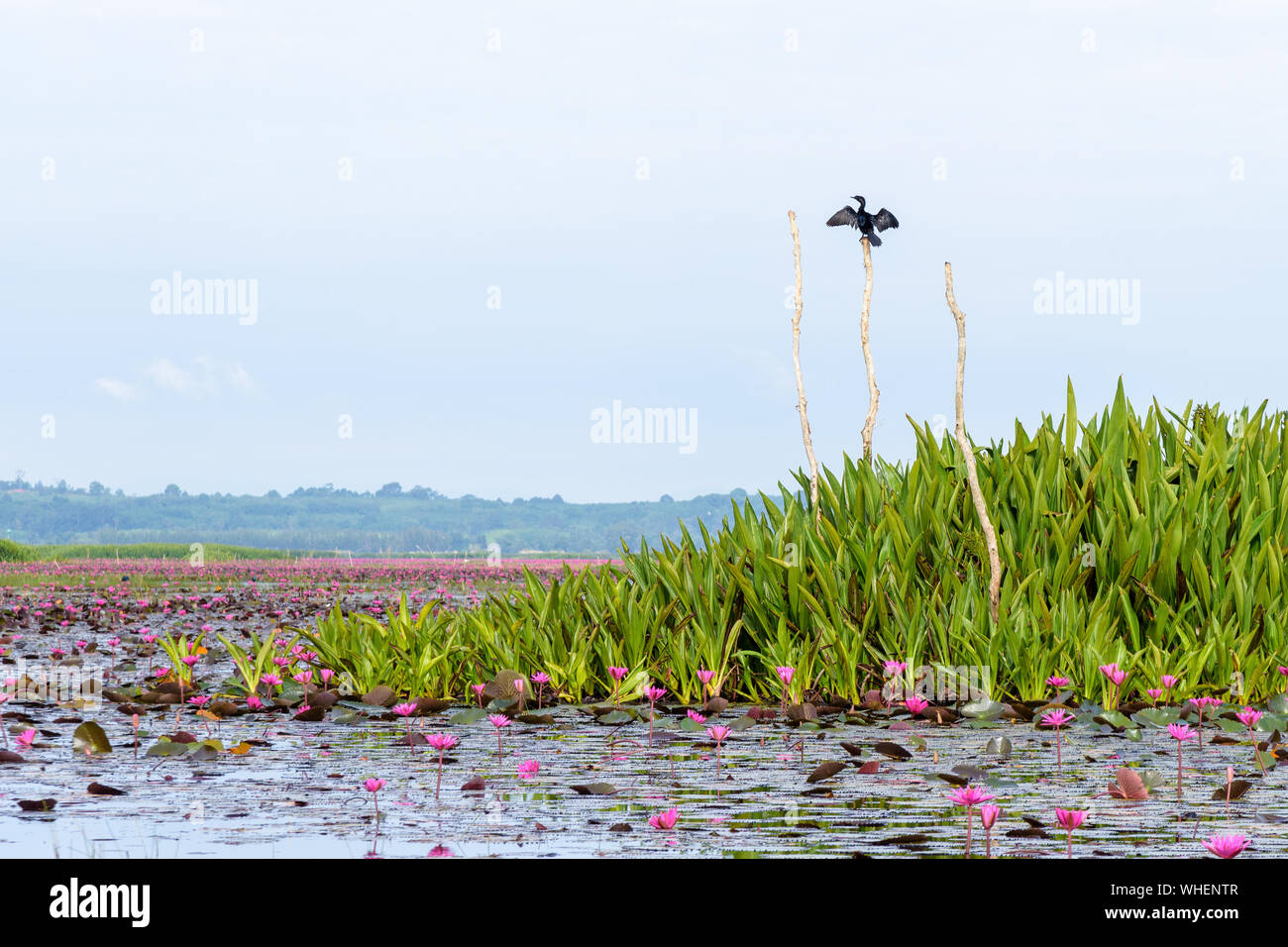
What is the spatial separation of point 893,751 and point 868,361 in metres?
4.52

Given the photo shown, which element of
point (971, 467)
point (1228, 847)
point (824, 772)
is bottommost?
point (824, 772)

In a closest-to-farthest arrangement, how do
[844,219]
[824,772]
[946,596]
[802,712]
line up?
[824,772] → [802,712] → [946,596] → [844,219]

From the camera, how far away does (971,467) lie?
7.98 meters

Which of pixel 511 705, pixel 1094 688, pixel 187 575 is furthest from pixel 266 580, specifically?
pixel 1094 688

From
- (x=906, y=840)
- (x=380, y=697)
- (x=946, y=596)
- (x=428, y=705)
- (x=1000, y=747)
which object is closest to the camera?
(x=906, y=840)

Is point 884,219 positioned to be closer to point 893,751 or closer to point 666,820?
point 893,751

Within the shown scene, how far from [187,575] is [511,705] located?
66.4 ft

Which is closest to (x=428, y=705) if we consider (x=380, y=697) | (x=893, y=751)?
(x=380, y=697)

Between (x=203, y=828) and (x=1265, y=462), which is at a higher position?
(x=1265, y=462)

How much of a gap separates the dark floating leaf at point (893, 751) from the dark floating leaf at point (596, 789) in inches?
59.3

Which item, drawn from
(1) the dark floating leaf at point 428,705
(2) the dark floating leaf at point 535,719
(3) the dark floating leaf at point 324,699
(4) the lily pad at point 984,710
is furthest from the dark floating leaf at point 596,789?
(3) the dark floating leaf at point 324,699

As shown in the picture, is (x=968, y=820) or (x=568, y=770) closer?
(x=968, y=820)

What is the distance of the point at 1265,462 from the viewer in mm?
9508
